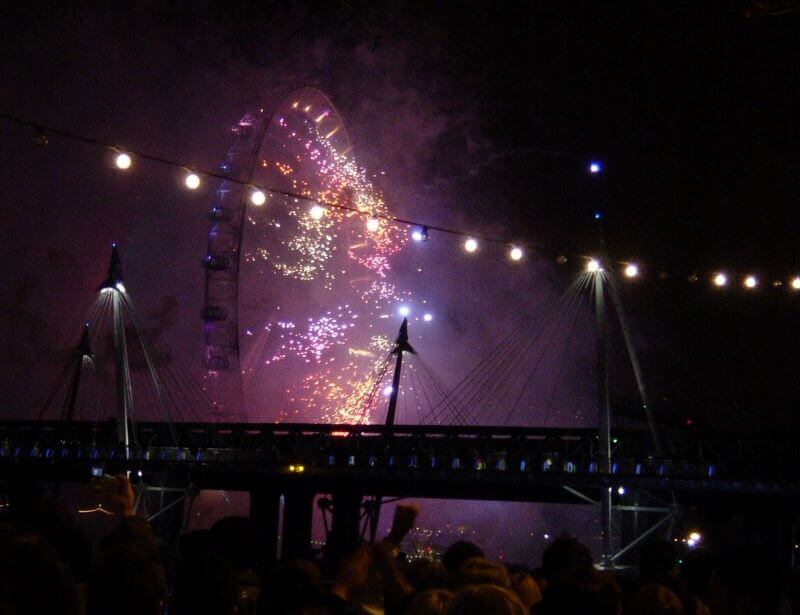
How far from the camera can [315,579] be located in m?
5.32

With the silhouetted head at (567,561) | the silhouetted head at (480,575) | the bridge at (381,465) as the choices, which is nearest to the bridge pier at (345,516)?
the bridge at (381,465)

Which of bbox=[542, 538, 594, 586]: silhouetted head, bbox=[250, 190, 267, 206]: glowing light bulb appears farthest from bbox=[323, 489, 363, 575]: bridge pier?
bbox=[542, 538, 594, 586]: silhouetted head

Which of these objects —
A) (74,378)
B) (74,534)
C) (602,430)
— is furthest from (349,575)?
(74,378)

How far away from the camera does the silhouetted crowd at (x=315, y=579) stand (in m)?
4.15

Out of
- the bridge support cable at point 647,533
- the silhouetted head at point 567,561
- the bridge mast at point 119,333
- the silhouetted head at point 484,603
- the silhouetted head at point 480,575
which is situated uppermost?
the bridge mast at point 119,333

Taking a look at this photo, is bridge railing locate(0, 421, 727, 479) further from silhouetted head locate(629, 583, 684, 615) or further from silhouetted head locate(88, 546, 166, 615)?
silhouetted head locate(88, 546, 166, 615)

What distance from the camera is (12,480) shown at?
118ft

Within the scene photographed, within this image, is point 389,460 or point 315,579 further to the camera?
point 389,460

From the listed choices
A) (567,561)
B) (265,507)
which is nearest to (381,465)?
(265,507)

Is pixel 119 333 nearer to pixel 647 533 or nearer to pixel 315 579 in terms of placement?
pixel 647 533

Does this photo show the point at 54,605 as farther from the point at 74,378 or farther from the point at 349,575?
the point at 74,378

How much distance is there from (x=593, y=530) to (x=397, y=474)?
24.6 meters

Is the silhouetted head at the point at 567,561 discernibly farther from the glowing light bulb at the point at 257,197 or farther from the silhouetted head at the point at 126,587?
the glowing light bulb at the point at 257,197

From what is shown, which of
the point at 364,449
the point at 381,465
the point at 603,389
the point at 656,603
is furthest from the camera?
the point at 364,449
